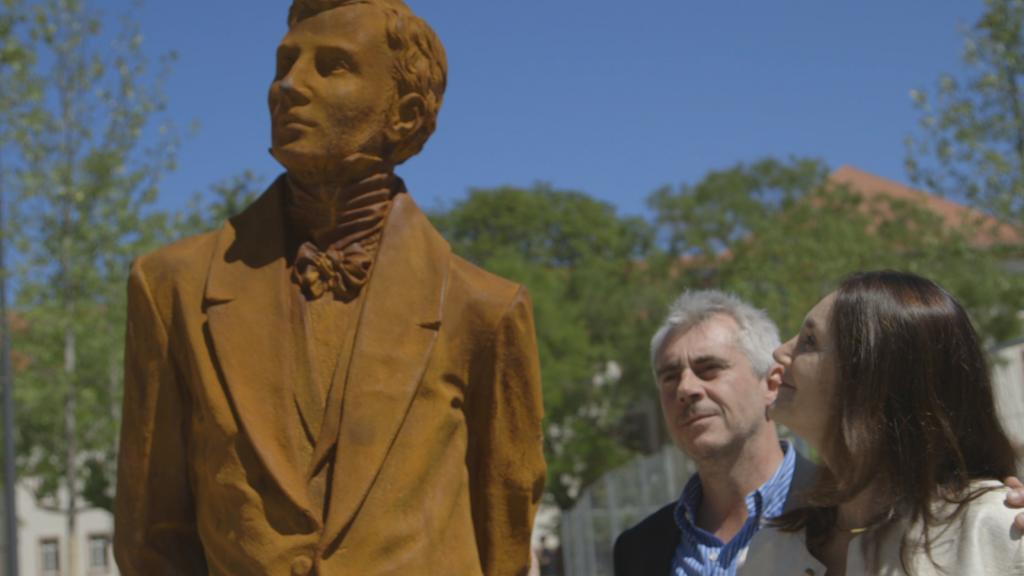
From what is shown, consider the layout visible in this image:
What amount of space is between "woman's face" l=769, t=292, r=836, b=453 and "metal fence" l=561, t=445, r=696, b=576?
23.4ft

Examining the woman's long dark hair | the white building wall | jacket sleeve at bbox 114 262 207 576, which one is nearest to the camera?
the woman's long dark hair

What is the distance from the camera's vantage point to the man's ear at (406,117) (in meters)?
3.27

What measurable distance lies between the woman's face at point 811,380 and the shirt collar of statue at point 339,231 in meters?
1.06

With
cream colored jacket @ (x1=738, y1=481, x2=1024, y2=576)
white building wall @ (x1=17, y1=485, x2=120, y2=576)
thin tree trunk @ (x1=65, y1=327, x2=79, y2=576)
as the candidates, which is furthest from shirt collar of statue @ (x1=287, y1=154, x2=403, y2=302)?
white building wall @ (x1=17, y1=485, x2=120, y2=576)

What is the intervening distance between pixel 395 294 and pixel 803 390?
1001mm

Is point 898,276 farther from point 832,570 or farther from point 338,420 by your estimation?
point 338,420

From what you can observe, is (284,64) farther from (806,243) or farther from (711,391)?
(806,243)

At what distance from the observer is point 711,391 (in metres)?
4.19

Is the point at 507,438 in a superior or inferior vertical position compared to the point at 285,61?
inferior

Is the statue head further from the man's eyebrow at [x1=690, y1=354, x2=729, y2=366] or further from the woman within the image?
the man's eyebrow at [x1=690, y1=354, x2=729, y2=366]

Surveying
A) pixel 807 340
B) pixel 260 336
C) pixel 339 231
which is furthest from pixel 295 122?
pixel 807 340

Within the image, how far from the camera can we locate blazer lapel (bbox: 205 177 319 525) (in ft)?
9.78

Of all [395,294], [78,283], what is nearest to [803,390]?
[395,294]

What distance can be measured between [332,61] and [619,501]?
12996 millimetres
